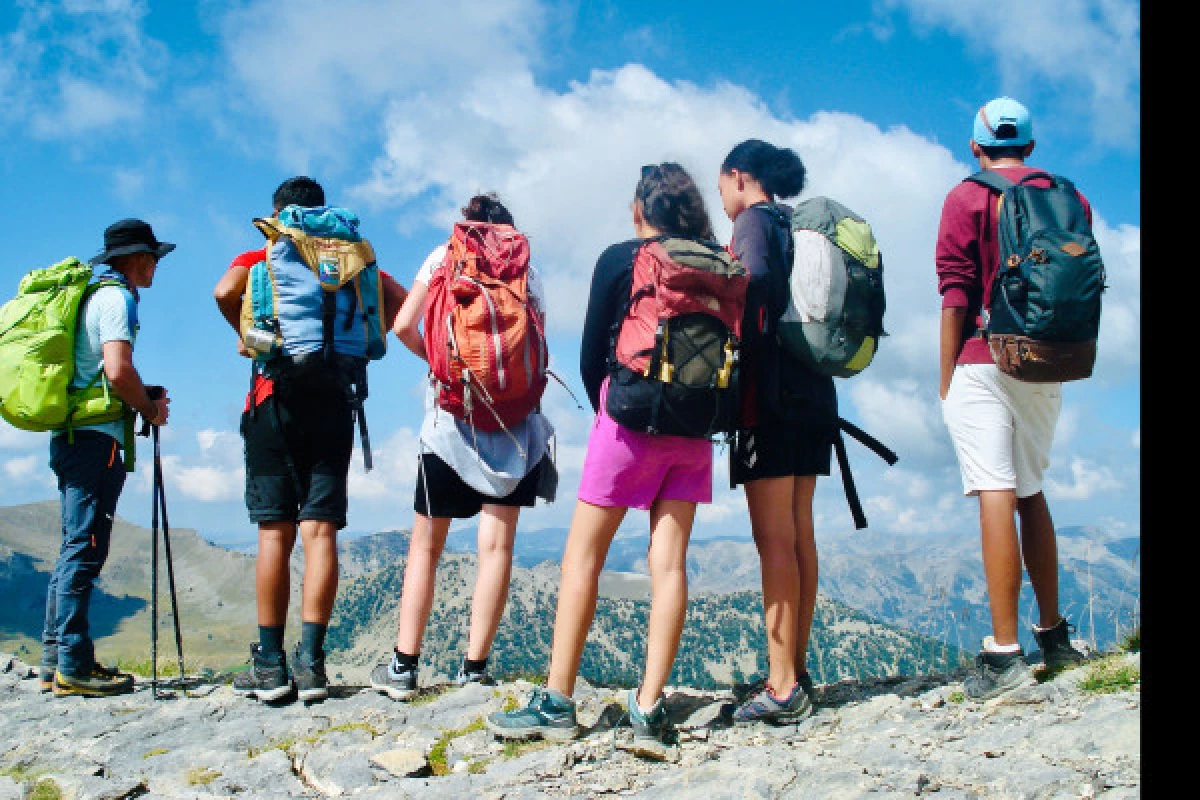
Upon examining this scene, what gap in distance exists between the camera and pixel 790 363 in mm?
5375

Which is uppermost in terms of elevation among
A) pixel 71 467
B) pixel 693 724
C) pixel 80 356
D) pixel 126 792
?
pixel 80 356

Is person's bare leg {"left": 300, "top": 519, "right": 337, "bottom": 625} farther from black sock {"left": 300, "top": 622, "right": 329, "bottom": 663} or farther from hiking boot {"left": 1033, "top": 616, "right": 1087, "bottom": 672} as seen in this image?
hiking boot {"left": 1033, "top": 616, "right": 1087, "bottom": 672}

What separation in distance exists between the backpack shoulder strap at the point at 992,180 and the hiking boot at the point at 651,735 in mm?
3557

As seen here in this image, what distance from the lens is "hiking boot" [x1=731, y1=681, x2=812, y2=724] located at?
5.34 metres

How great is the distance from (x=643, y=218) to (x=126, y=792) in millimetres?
4547

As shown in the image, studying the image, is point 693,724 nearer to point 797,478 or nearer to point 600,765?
point 600,765

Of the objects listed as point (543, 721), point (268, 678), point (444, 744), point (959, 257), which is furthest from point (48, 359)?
point (959, 257)

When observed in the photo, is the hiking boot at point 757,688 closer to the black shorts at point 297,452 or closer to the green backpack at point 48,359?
the black shorts at point 297,452

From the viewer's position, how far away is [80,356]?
278 inches

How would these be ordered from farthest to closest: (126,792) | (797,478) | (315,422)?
(315,422)
(797,478)
(126,792)

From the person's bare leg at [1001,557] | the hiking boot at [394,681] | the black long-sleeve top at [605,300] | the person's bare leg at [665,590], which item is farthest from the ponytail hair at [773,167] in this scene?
the hiking boot at [394,681]

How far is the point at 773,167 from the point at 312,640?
180 inches

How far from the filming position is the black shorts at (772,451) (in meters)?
5.38
